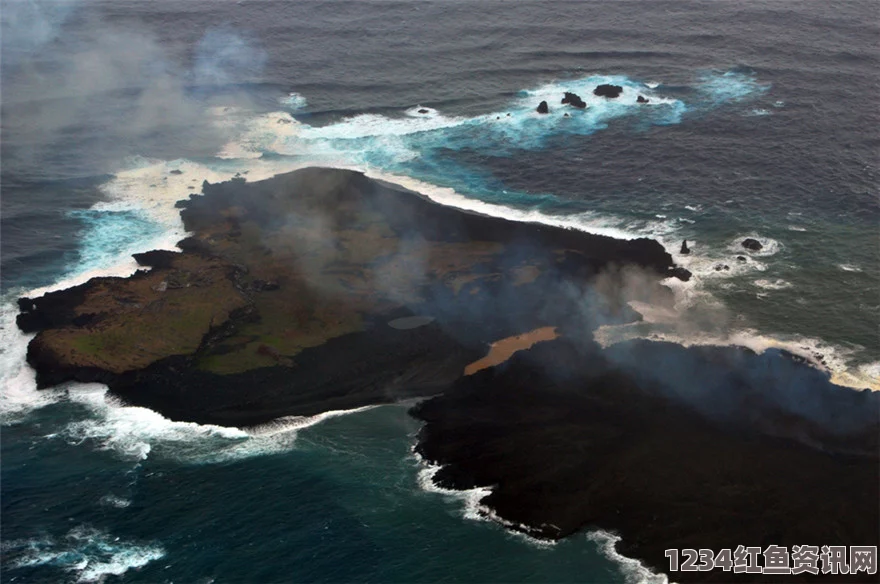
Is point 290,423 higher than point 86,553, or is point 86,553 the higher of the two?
point 290,423

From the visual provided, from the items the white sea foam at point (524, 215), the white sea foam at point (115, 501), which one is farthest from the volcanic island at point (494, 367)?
the white sea foam at point (115, 501)

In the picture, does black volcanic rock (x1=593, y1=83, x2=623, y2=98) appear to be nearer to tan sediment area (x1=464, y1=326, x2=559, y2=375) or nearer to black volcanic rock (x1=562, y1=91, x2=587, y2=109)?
black volcanic rock (x1=562, y1=91, x2=587, y2=109)

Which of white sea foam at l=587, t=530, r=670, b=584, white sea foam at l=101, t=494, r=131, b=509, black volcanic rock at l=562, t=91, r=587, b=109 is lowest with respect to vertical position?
white sea foam at l=587, t=530, r=670, b=584

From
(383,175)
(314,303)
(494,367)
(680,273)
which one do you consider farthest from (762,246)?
(314,303)

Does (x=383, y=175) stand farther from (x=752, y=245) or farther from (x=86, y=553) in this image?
(x=86, y=553)

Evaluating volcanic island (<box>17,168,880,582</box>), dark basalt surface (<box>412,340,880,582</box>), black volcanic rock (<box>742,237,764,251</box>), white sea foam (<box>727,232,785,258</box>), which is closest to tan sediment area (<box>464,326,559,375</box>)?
volcanic island (<box>17,168,880,582</box>)

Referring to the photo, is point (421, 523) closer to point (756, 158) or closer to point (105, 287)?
point (105, 287)
